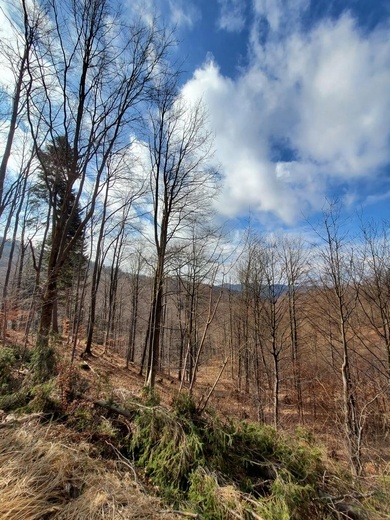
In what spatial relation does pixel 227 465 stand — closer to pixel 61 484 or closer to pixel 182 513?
pixel 182 513

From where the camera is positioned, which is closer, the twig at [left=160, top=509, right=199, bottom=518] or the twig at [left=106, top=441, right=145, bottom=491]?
the twig at [left=160, top=509, right=199, bottom=518]

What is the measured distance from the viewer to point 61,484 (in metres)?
2.07

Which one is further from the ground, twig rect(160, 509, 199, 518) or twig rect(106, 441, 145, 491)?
twig rect(160, 509, 199, 518)

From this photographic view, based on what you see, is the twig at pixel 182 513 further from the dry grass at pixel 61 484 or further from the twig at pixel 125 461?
the twig at pixel 125 461

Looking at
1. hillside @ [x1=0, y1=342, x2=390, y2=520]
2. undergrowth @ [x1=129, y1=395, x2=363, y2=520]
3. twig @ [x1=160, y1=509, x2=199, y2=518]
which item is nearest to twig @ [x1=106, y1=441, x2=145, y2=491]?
hillside @ [x1=0, y1=342, x2=390, y2=520]

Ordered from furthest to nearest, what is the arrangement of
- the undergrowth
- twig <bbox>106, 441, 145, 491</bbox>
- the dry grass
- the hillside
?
1. twig <bbox>106, 441, 145, 491</bbox>
2. the undergrowth
3. the hillside
4. the dry grass

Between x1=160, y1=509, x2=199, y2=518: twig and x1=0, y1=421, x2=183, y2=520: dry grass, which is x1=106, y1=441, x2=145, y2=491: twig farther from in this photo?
x1=160, y1=509, x2=199, y2=518: twig

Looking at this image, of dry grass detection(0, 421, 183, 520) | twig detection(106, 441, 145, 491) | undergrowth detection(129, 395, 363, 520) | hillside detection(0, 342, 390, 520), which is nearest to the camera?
dry grass detection(0, 421, 183, 520)

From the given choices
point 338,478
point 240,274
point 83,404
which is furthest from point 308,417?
point 83,404

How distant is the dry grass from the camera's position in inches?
71.2

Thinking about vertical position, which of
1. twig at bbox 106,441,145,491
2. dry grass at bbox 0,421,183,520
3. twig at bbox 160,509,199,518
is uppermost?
dry grass at bbox 0,421,183,520

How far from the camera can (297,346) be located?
15.4 meters

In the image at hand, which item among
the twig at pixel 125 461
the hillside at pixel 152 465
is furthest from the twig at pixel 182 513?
the twig at pixel 125 461

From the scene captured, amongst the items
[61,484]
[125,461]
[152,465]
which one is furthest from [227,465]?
[61,484]
